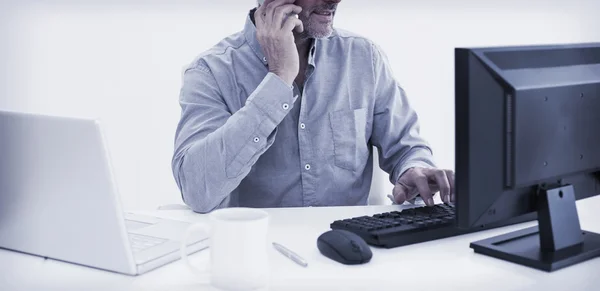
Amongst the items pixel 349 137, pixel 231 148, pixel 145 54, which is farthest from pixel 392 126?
pixel 145 54

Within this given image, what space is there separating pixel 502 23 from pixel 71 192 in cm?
257

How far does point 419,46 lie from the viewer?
319 cm

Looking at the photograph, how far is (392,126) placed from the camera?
6.39ft

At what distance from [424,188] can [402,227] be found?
0.30 meters

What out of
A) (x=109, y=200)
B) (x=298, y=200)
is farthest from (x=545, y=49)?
(x=298, y=200)

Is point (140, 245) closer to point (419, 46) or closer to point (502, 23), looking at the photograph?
point (419, 46)

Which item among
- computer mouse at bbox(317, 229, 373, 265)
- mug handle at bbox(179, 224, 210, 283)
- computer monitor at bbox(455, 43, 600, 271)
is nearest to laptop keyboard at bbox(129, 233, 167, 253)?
mug handle at bbox(179, 224, 210, 283)

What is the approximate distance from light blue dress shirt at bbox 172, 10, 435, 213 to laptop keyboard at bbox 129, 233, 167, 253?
361mm

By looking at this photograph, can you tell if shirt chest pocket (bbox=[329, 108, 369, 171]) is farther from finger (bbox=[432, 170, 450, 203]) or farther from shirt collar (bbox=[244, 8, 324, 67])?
finger (bbox=[432, 170, 450, 203])

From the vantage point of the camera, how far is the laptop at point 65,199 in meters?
1.07

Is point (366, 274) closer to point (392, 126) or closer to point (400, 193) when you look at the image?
point (400, 193)

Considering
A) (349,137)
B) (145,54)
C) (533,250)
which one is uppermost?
(145,54)

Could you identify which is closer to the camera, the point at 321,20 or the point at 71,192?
the point at 71,192

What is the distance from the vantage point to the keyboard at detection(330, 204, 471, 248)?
1297 mm
